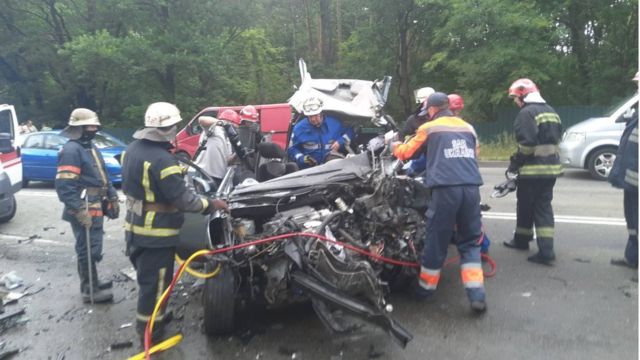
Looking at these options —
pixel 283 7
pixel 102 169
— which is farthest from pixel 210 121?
pixel 283 7

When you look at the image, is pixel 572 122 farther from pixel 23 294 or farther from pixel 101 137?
pixel 23 294

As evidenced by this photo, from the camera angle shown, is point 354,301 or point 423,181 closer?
point 354,301

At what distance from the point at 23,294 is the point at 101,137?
26.8 ft

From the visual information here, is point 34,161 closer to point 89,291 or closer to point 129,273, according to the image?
point 129,273

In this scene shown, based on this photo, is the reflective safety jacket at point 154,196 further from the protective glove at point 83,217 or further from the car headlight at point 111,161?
the car headlight at point 111,161

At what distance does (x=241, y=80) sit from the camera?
23859 mm

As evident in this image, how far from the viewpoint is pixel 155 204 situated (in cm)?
385

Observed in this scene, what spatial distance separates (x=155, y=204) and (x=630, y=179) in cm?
430

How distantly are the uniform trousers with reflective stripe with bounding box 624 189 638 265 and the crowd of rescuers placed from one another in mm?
11

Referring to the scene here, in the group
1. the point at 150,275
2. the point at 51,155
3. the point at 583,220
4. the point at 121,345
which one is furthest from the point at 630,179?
the point at 51,155

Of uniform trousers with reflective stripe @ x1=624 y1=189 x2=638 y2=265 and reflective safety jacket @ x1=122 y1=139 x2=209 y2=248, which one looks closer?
reflective safety jacket @ x1=122 y1=139 x2=209 y2=248

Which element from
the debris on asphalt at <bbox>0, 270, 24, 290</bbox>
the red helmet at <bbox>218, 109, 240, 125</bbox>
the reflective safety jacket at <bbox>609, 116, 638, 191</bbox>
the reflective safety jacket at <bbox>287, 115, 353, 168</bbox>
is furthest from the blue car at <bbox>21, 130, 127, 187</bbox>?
the reflective safety jacket at <bbox>609, 116, 638, 191</bbox>

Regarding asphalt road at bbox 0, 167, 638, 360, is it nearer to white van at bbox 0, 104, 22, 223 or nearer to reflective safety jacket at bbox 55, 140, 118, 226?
reflective safety jacket at bbox 55, 140, 118, 226

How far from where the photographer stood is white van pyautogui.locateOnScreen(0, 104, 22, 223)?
773 cm
